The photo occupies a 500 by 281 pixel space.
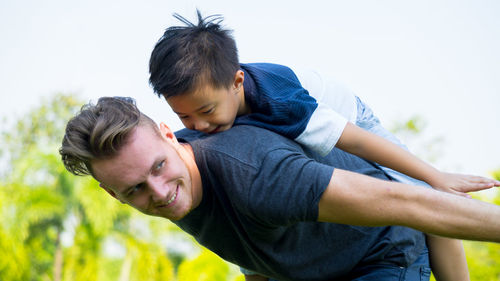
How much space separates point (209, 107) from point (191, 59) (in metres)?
0.23

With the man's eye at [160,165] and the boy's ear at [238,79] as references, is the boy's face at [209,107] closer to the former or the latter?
the boy's ear at [238,79]

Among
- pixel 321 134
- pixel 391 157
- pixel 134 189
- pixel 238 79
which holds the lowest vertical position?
pixel 134 189

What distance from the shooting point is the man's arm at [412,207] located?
176 cm

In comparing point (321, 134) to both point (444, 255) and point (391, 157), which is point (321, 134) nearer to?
point (391, 157)

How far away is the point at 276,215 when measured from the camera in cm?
188

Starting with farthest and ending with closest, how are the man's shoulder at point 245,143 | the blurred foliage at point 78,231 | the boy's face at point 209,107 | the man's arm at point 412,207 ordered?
the blurred foliage at point 78,231
the boy's face at point 209,107
the man's shoulder at point 245,143
the man's arm at point 412,207

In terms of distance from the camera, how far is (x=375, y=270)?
242 centimetres

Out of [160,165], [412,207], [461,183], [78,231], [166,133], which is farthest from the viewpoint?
[78,231]

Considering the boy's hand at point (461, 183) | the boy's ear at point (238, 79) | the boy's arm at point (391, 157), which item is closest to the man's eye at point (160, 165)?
the boy's ear at point (238, 79)

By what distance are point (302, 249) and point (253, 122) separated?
587 mm

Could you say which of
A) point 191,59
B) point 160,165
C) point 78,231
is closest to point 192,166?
point 160,165

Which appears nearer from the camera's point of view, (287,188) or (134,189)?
(287,188)

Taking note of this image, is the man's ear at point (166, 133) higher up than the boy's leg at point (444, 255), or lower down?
higher up

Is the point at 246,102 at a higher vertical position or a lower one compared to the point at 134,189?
higher
